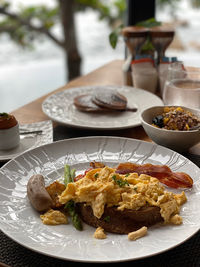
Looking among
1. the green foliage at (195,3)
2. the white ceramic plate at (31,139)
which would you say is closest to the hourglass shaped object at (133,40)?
the white ceramic plate at (31,139)

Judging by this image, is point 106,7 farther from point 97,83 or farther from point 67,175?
point 67,175

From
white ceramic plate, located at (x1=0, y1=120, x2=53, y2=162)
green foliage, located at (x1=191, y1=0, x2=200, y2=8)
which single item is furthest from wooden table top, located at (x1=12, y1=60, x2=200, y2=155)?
green foliage, located at (x1=191, y1=0, x2=200, y2=8)

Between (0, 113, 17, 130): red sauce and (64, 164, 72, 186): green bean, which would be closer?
(64, 164, 72, 186): green bean

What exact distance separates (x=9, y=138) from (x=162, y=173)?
2.39 feet

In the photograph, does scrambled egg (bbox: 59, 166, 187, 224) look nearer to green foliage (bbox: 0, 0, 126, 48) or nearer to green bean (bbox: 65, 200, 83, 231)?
green bean (bbox: 65, 200, 83, 231)

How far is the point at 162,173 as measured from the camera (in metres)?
1.28

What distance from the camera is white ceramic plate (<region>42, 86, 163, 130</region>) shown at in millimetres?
1812

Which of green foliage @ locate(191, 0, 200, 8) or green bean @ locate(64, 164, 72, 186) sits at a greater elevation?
green foliage @ locate(191, 0, 200, 8)

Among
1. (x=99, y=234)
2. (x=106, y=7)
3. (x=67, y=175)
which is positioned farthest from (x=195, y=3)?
(x=99, y=234)

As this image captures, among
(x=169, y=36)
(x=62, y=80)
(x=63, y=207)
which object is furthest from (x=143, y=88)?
(x=62, y=80)

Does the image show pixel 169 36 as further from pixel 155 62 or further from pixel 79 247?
pixel 79 247

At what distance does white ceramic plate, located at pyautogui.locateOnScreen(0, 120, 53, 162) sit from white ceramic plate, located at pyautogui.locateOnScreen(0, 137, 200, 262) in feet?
0.56

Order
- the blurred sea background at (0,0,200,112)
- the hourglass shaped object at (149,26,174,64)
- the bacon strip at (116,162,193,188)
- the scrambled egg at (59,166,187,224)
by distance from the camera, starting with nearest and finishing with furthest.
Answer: the scrambled egg at (59,166,187,224)
the bacon strip at (116,162,193,188)
the hourglass shaped object at (149,26,174,64)
the blurred sea background at (0,0,200,112)

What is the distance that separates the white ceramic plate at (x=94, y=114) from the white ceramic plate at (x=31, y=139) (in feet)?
0.26
